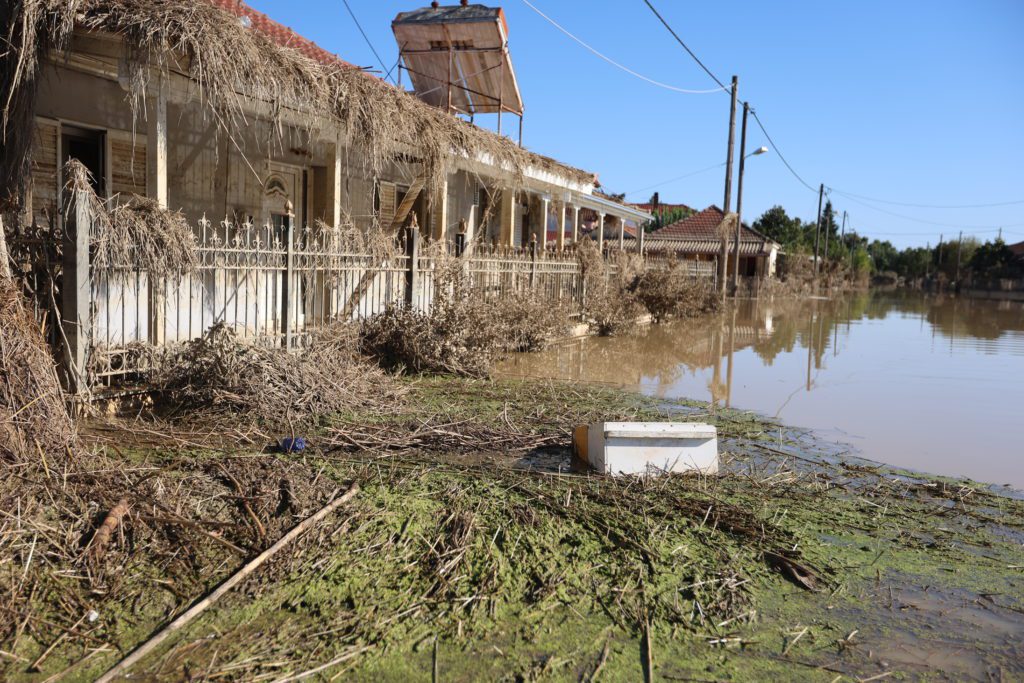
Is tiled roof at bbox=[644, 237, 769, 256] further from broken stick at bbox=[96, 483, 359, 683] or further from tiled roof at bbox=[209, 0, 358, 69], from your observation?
broken stick at bbox=[96, 483, 359, 683]

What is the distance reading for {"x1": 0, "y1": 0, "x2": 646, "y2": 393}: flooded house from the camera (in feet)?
21.0

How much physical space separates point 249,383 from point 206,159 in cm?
629

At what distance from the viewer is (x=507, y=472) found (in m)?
5.24

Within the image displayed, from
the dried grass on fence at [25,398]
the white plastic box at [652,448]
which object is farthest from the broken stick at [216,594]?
the white plastic box at [652,448]

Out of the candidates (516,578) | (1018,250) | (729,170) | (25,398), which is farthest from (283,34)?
(1018,250)

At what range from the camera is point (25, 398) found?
434cm

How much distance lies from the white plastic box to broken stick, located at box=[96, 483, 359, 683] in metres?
1.77

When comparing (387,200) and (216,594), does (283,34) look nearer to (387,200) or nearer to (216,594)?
(387,200)

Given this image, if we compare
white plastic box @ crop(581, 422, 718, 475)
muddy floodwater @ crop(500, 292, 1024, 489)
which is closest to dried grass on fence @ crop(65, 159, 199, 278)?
white plastic box @ crop(581, 422, 718, 475)

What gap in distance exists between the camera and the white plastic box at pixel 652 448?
5.09 metres

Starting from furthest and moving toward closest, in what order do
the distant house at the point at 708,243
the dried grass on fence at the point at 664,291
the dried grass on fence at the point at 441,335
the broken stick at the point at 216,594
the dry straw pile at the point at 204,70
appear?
the distant house at the point at 708,243 < the dried grass on fence at the point at 664,291 < the dried grass on fence at the point at 441,335 < the dry straw pile at the point at 204,70 < the broken stick at the point at 216,594

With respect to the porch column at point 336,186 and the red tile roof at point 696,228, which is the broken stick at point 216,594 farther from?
the red tile roof at point 696,228

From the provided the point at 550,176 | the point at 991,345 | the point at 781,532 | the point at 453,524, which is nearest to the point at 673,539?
the point at 781,532

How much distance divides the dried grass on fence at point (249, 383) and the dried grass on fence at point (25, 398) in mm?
1703
